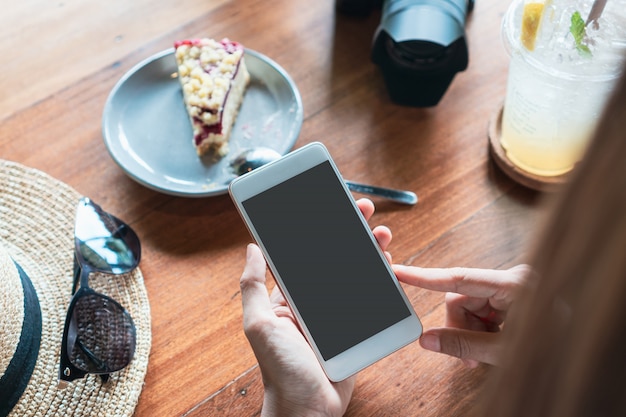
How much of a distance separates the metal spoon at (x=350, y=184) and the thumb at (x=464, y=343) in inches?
7.9

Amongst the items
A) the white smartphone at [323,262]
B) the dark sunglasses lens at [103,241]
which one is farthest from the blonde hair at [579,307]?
the dark sunglasses lens at [103,241]

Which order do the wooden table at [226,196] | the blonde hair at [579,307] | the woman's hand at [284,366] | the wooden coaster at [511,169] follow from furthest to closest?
the wooden coaster at [511,169], the wooden table at [226,196], the woman's hand at [284,366], the blonde hair at [579,307]

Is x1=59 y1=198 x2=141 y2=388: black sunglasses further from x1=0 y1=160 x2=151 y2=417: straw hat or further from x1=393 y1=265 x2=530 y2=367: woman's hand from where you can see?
x1=393 y1=265 x2=530 y2=367: woman's hand

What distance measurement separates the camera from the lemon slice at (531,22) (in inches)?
28.9

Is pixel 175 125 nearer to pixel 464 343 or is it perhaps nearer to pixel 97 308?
pixel 97 308

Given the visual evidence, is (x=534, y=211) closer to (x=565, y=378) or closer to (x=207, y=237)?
(x=207, y=237)

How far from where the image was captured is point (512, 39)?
771mm

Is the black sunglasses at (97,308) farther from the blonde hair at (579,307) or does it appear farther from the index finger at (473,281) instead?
the blonde hair at (579,307)

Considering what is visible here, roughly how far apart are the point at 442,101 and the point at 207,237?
395mm

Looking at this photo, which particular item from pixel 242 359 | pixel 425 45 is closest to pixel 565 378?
pixel 242 359

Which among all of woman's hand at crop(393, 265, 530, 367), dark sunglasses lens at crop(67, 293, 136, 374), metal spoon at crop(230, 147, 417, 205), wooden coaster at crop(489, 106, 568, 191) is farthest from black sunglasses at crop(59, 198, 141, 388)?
wooden coaster at crop(489, 106, 568, 191)

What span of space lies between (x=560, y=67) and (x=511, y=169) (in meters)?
0.17

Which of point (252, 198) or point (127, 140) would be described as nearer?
point (252, 198)

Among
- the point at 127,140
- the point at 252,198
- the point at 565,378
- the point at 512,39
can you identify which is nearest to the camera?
the point at 565,378
